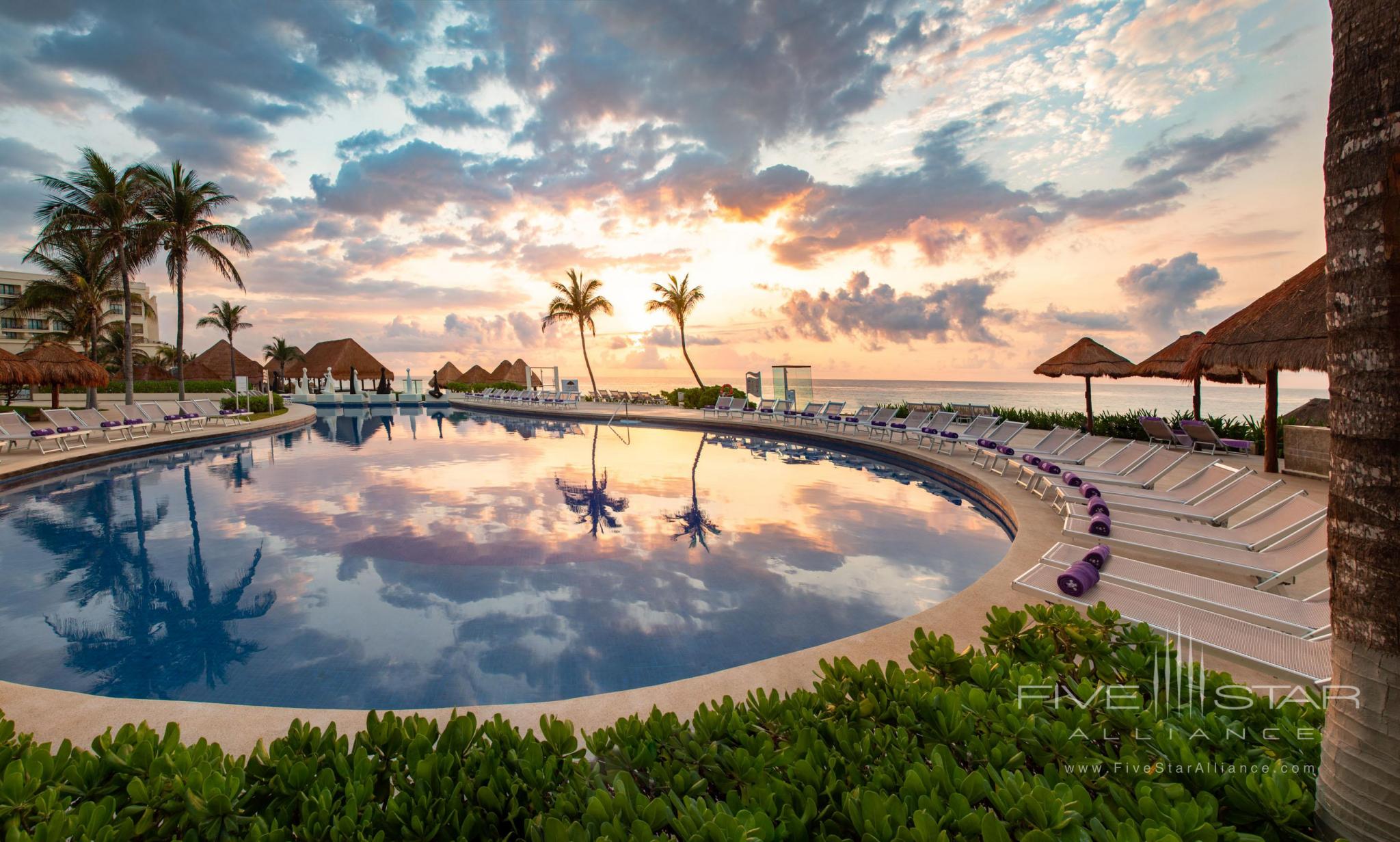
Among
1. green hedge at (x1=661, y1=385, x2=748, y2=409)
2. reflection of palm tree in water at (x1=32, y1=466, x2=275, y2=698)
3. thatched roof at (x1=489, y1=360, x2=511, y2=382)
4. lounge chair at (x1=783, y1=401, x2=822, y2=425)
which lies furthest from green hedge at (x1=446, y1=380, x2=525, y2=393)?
A: reflection of palm tree in water at (x1=32, y1=466, x2=275, y2=698)

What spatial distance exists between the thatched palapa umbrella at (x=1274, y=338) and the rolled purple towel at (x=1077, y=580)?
239 inches

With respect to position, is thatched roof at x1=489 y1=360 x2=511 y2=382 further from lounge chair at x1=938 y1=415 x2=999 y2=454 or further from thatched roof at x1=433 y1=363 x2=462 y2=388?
lounge chair at x1=938 y1=415 x2=999 y2=454

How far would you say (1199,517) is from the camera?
5.65 m

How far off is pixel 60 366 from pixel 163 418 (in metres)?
4.28

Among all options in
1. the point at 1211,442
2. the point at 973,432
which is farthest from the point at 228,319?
the point at 1211,442

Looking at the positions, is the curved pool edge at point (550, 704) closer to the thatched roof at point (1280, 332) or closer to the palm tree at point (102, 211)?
the thatched roof at point (1280, 332)

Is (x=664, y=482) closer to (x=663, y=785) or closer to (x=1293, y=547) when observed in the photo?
(x=1293, y=547)

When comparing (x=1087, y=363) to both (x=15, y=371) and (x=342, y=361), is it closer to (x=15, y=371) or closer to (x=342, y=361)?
(x=15, y=371)

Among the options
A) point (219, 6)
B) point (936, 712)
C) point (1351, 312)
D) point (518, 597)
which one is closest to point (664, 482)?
point (518, 597)

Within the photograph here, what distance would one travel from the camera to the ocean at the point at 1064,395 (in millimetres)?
39062

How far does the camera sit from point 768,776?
1.62 m

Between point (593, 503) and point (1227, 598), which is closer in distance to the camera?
point (1227, 598)

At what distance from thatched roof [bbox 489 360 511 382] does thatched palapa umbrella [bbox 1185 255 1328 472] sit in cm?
A: 3853

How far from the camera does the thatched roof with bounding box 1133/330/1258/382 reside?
1123 cm
